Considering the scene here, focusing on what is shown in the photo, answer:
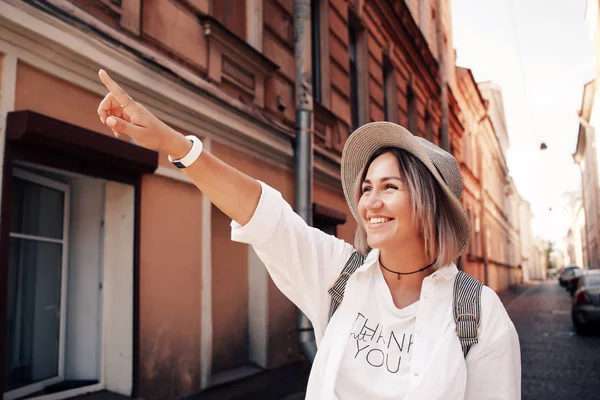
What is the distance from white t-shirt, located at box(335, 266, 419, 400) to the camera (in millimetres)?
1678

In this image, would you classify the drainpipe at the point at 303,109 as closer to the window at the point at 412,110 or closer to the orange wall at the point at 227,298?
the orange wall at the point at 227,298

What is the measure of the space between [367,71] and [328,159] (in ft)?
10.2

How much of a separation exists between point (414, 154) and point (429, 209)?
199mm

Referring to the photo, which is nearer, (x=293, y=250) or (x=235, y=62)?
(x=293, y=250)

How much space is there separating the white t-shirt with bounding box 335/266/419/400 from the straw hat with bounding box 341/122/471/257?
1.24ft

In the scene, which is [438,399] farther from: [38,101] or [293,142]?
[293,142]

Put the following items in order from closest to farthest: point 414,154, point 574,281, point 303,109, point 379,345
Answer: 1. point 379,345
2. point 414,154
3. point 303,109
4. point 574,281

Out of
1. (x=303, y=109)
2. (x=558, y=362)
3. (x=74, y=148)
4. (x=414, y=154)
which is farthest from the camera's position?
(x=558, y=362)

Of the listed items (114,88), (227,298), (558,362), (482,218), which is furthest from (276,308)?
(482,218)

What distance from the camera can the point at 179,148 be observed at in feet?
5.39

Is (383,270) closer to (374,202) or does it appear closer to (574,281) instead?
(374,202)

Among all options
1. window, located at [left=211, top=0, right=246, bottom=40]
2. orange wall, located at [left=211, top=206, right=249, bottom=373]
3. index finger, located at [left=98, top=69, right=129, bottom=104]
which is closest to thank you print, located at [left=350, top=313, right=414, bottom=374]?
index finger, located at [left=98, top=69, right=129, bottom=104]

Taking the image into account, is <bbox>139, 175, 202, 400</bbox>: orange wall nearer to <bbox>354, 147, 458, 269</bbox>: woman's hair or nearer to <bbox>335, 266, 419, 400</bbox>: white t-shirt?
<bbox>354, 147, 458, 269</bbox>: woman's hair

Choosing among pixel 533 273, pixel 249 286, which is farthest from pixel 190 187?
pixel 533 273
